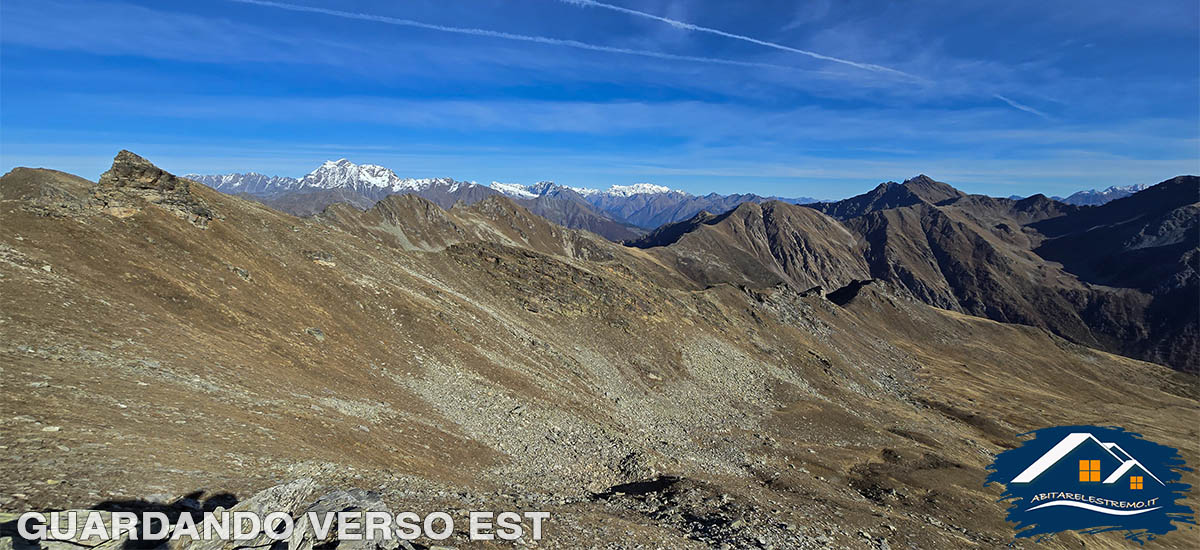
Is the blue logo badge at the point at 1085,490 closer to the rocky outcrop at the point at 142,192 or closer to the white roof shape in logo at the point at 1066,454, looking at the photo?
the white roof shape in logo at the point at 1066,454

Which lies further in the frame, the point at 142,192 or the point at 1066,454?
the point at 1066,454

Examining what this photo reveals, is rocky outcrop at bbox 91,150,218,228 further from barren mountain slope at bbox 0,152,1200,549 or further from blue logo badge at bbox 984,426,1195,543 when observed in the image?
blue logo badge at bbox 984,426,1195,543

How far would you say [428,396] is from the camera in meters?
33.8

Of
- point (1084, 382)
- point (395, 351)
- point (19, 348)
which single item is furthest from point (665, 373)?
point (1084, 382)

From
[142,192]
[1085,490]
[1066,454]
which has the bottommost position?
[1085,490]

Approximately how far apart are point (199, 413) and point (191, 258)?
1893 centimetres

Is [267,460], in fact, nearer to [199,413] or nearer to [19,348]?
[199,413]

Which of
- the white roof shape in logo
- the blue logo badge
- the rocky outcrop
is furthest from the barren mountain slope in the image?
the white roof shape in logo

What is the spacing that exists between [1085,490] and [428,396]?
168 ft

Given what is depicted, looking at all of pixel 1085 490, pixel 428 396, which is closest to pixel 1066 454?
pixel 1085 490

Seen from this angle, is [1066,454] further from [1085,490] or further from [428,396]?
[428,396]

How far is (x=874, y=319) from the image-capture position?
148m

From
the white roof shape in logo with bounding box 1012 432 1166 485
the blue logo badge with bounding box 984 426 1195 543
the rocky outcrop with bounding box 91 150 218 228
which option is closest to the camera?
the rocky outcrop with bounding box 91 150 218 228

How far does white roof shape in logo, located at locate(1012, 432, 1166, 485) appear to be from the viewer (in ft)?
142
